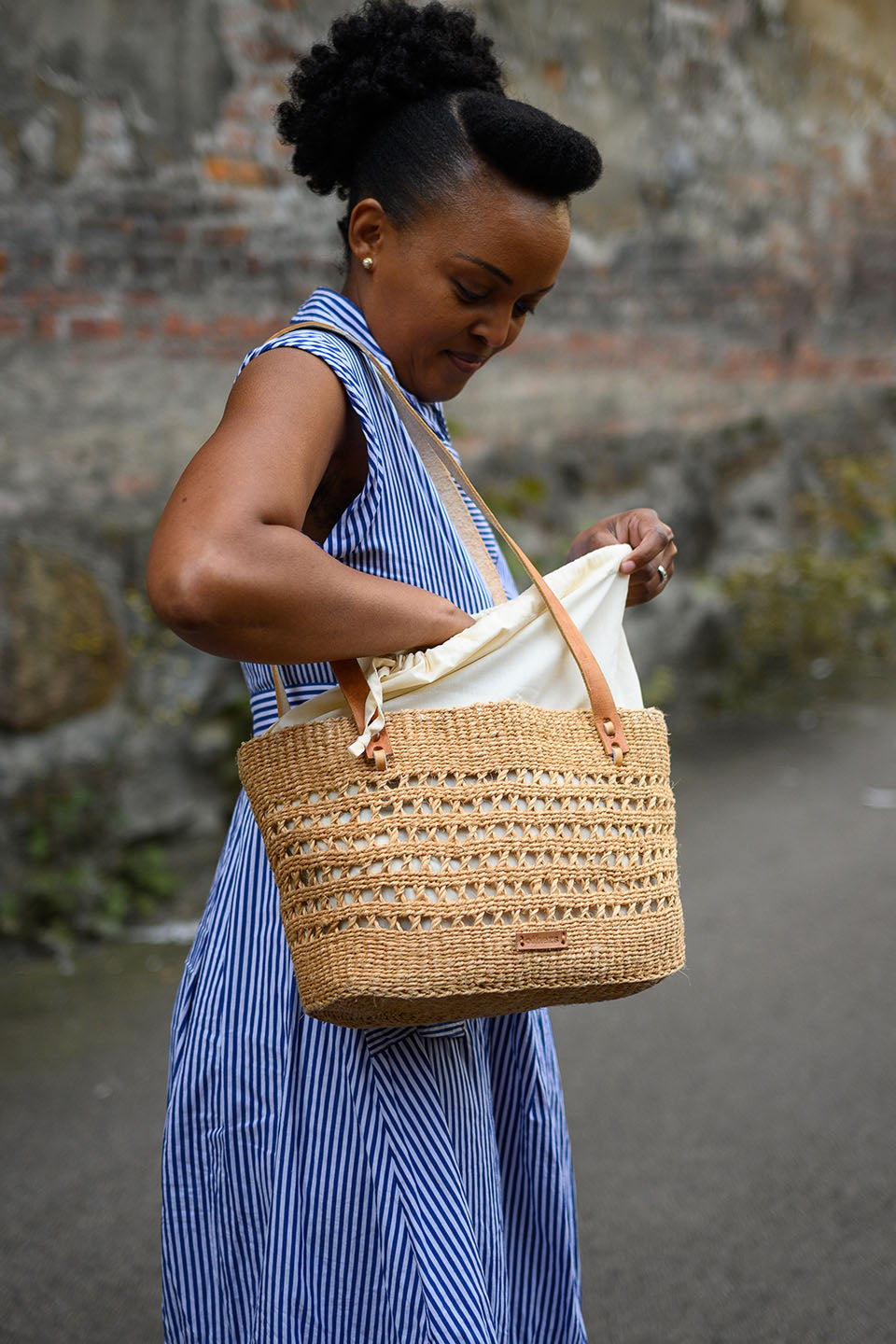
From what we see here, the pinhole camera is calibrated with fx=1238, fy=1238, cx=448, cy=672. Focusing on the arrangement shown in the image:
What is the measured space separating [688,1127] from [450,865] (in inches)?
83.5

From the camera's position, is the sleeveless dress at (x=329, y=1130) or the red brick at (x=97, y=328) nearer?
the sleeveless dress at (x=329, y=1130)

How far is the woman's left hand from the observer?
153 cm

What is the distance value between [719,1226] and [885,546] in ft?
14.0

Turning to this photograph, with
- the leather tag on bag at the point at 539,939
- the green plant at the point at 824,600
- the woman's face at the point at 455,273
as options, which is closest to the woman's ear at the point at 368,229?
the woman's face at the point at 455,273

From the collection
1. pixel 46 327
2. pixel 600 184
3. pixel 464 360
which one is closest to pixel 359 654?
pixel 464 360

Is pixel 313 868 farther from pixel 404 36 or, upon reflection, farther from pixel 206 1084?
pixel 404 36

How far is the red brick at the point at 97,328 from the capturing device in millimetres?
3674

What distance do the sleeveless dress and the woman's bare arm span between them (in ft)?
0.25

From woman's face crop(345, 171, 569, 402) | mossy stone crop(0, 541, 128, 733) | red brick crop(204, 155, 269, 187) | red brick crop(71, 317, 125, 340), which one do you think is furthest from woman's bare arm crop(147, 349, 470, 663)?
red brick crop(204, 155, 269, 187)

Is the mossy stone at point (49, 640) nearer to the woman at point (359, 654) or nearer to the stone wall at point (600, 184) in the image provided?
the stone wall at point (600, 184)

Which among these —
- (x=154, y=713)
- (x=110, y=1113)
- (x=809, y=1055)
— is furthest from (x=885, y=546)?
(x=110, y=1113)

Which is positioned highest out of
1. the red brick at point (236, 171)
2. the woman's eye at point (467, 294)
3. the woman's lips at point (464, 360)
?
the red brick at point (236, 171)

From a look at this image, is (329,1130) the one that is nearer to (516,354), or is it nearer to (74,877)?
(74,877)

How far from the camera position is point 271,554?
3.72 feet
